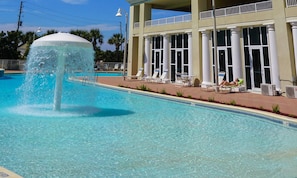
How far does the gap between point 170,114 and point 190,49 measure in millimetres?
11422

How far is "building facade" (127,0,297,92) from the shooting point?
48.0 feet

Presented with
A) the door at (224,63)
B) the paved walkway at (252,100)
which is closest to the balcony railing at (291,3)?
the door at (224,63)

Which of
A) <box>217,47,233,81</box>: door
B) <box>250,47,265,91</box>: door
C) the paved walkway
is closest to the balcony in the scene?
<box>217,47,233,81</box>: door

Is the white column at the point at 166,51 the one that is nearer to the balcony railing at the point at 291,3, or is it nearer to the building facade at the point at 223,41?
the building facade at the point at 223,41

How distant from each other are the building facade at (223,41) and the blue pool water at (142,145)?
23.8ft

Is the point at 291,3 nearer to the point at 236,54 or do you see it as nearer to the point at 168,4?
the point at 236,54

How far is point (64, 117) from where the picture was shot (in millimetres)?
8742

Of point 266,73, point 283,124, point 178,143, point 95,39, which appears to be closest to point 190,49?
point 266,73

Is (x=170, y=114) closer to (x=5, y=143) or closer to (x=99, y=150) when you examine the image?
(x=99, y=150)

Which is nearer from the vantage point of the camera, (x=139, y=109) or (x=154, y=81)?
(x=139, y=109)

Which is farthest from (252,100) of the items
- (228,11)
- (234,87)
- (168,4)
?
(168,4)

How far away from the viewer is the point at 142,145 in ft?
19.2

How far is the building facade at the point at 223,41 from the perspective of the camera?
14641 mm

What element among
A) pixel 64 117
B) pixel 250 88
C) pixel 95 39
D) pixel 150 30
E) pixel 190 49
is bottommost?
pixel 64 117
